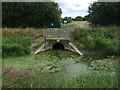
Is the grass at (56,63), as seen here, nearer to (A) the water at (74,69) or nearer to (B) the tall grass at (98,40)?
(B) the tall grass at (98,40)

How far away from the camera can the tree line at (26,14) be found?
19.0 meters

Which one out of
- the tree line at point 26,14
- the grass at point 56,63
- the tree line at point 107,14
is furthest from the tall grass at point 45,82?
the tree line at point 26,14

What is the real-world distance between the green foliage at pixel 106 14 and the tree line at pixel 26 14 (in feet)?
18.8

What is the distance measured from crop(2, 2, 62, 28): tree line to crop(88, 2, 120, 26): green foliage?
574cm

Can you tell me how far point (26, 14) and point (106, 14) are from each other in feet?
32.6

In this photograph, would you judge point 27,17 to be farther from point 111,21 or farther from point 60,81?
point 60,81

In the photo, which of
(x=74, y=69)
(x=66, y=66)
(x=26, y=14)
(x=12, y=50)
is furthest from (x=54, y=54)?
(x=26, y=14)

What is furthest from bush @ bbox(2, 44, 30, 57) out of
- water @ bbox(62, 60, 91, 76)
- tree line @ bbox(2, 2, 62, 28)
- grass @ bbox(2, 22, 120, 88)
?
tree line @ bbox(2, 2, 62, 28)

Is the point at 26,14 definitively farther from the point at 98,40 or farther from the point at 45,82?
the point at 45,82

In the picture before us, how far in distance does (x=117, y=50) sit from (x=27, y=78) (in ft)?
22.7

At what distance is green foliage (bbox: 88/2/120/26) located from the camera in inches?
713

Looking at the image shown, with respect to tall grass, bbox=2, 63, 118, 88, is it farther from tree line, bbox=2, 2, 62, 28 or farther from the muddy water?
tree line, bbox=2, 2, 62, 28

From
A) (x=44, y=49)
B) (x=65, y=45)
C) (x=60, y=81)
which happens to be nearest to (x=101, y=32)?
(x=65, y=45)

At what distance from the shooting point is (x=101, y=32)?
40.7ft
